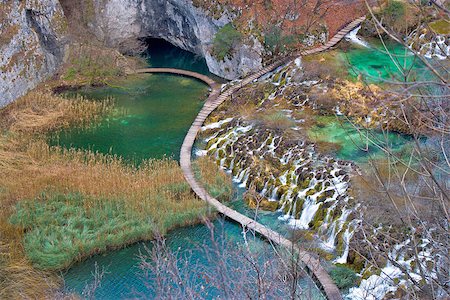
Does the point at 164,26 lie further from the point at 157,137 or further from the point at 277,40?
the point at 157,137

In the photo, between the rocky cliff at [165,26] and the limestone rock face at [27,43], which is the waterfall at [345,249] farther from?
the limestone rock face at [27,43]

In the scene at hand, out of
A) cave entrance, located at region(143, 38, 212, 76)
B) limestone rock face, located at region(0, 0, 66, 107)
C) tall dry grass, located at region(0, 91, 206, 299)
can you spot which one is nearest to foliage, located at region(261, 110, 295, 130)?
tall dry grass, located at region(0, 91, 206, 299)

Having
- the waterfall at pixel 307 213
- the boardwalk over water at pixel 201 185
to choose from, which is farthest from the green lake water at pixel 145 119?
the waterfall at pixel 307 213

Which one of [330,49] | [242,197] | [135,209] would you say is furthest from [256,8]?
[135,209]

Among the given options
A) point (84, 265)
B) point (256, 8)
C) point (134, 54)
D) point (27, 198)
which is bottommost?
point (84, 265)

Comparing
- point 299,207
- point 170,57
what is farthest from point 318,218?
→ point 170,57

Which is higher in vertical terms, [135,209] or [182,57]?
[182,57]

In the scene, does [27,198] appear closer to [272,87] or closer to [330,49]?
[272,87]
